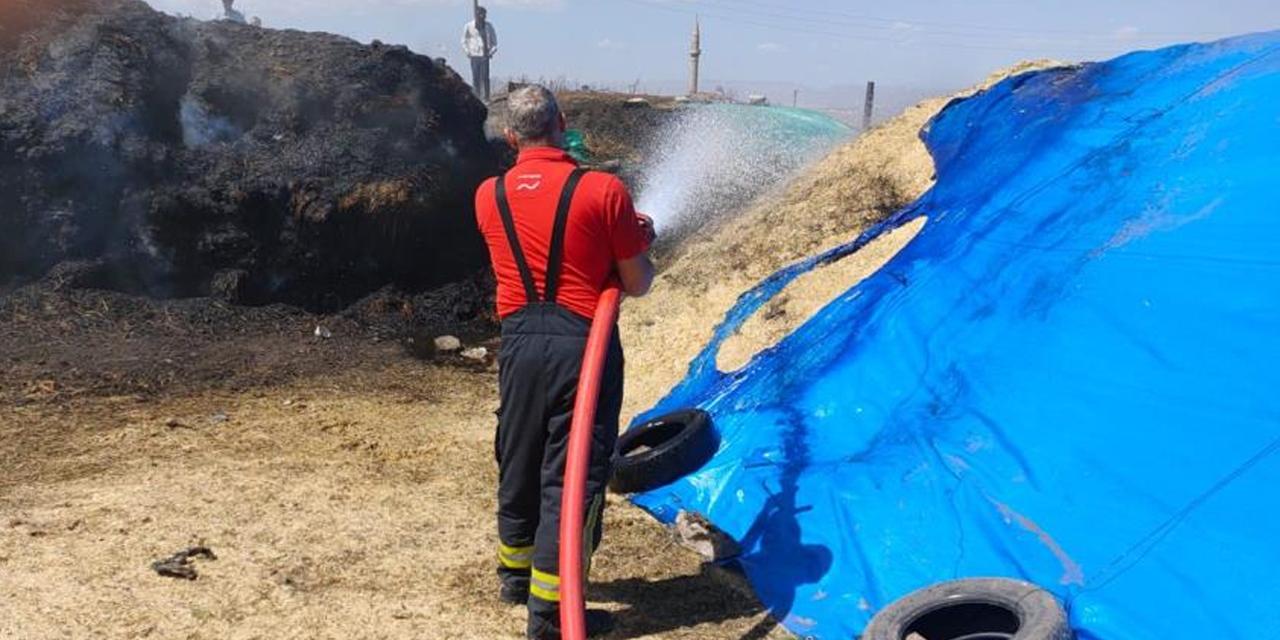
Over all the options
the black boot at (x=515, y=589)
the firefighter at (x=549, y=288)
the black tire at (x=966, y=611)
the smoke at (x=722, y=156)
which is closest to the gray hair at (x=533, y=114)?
the firefighter at (x=549, y=288)

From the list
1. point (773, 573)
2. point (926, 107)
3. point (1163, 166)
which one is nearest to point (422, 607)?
point (773, 573)

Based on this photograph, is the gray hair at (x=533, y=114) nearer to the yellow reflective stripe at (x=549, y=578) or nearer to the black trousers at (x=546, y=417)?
the black trousers at (x=546, y=417)

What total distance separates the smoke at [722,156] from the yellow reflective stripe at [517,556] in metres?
7.53

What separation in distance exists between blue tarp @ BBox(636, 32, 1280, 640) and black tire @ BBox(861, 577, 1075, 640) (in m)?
0.25

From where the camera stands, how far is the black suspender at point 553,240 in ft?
11.3

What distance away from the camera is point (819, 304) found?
715 centimetres

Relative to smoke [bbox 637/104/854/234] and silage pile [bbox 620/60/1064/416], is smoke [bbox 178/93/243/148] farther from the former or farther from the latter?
smoke [bbox 637/104/854/234]

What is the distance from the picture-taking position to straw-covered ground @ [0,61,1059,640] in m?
3.98

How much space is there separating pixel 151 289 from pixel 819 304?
18.8 feet

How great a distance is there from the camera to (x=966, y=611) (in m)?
3.41

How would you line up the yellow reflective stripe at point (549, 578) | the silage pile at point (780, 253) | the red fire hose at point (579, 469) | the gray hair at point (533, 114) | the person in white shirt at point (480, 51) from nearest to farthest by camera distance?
1. the red fire hose at point (579, 469)
2. the gray hair at point (533, 114)
3. the yellow reflective stripe at point (549, 578)
4. the silage pile at point (780, 253)
5. the person in white shirt at point (480, 51)

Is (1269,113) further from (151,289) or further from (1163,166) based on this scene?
(151,289)

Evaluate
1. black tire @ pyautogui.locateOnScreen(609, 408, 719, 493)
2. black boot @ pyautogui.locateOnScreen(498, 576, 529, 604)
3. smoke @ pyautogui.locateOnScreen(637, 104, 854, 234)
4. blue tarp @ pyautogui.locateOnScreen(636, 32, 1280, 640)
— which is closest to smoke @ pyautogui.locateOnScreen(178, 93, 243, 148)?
smoke @ pyautogui.locateOnScreen(637, 104, 854, 234)

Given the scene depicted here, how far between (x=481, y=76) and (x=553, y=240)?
48.7ft
